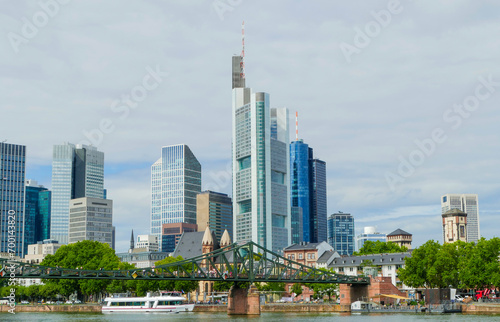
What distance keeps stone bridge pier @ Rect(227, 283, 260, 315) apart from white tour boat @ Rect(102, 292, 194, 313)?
1020 inches

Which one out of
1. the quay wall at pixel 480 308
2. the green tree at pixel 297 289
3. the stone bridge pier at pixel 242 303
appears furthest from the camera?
the green tree at pixel 297 289

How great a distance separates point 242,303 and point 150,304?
32645 millimetres

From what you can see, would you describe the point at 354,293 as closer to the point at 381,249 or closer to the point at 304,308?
the point at 304,308

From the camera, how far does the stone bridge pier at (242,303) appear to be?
11325 cm

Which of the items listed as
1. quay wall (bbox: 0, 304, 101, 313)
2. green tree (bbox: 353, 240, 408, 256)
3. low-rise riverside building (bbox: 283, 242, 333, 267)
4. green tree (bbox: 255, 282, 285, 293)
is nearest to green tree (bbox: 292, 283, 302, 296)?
green tree (bbox: 255, 282, 285, 293)

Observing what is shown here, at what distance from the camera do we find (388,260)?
575ft

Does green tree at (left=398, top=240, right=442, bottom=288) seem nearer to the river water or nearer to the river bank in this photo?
the river bank

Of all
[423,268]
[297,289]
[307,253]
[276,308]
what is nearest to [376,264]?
[307,253]

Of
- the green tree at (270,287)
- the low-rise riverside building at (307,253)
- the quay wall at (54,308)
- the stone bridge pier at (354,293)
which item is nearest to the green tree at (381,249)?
the low-rise riverside building at (307,253)

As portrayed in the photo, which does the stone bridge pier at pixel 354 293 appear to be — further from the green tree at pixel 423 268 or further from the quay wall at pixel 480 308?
the quay wall at pixel 480 308

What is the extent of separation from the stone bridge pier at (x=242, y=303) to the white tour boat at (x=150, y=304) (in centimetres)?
2592

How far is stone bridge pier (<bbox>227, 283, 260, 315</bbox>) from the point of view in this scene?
113 meters

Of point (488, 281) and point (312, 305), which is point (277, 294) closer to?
point (312, 305)

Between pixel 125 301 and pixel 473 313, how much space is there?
7042 cm
